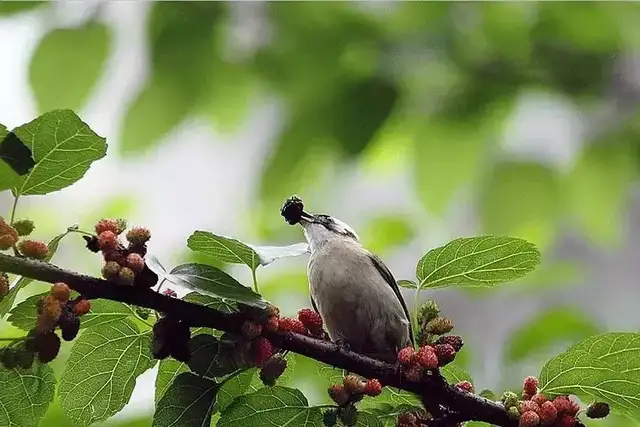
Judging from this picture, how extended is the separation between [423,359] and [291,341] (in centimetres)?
21

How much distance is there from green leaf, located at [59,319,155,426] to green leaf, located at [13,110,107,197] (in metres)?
0.25

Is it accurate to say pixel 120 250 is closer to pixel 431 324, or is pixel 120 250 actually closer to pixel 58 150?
pixel 58 150

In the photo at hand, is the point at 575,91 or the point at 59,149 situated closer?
the point at 59,149

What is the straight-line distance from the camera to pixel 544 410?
4.37 feet

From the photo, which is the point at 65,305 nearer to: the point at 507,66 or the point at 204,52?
the point at 204,52

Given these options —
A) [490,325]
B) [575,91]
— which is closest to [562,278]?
[575,91]

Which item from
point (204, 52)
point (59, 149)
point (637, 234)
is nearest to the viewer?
point (59, 149)

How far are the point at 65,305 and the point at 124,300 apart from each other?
9 cm

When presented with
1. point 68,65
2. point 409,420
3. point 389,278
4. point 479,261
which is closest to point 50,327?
point 409,420

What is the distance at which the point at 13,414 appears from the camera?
1353 millimetres

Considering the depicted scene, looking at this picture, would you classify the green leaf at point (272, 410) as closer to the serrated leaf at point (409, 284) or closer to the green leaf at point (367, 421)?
the green leaf at point (367, 421)

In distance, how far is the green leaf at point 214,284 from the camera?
4.00 feet

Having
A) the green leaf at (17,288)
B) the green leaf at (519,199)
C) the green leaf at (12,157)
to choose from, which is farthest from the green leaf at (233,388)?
the green leaf at (519,199)

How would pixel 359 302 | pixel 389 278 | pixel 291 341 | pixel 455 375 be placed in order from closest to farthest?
pixel 291 341
pixel 455 375
pixel 359 302
pixel 389 278
